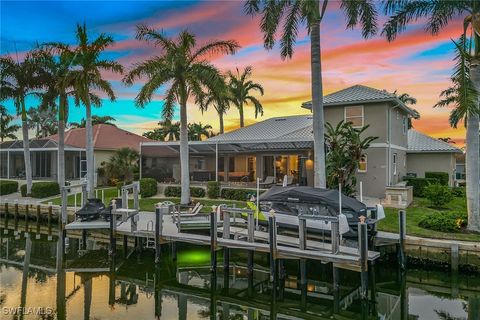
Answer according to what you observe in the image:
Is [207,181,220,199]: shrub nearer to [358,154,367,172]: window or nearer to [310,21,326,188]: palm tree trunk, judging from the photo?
[310,21,326,188]: palm tree trunk

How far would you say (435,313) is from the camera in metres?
9.13

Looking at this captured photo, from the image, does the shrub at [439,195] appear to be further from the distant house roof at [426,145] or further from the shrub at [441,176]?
the distant house roof at [426,145]

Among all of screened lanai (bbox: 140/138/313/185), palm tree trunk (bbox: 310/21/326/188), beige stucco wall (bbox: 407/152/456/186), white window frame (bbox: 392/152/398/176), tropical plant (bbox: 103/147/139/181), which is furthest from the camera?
tropical plant (bbox: 103/147/139/181)

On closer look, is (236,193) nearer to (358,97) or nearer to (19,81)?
(358,97)

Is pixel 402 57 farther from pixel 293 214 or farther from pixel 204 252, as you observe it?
pixel 204 252

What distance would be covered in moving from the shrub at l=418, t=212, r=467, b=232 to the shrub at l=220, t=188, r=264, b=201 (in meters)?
9.43

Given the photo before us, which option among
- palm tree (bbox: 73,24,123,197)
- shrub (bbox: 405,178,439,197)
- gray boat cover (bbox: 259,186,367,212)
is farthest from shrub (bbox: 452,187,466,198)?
palm tree (bbox: 73,24,123,197)

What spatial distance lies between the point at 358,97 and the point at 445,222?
9561 mm

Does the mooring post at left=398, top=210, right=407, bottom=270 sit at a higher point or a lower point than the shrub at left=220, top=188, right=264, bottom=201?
lower

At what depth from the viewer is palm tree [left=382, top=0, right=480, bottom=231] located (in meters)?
12.3

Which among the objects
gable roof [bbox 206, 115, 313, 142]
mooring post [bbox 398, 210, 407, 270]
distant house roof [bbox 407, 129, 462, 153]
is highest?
gable roof [bbox 206, 115, 313, 142]

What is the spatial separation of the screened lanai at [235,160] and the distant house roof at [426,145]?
924 centimetres

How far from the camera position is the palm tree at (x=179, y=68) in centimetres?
1830

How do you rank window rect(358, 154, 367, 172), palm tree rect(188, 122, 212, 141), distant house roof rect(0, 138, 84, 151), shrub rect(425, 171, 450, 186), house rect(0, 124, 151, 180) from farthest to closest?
palm tree rect(188, 122, 212, 141), house rect(0, 124, 151, 180), distant house roof rect(0, 138, 84, 151), shrub rect(425, 171, 450, 186), window rect(358, 154, 367, 172)
